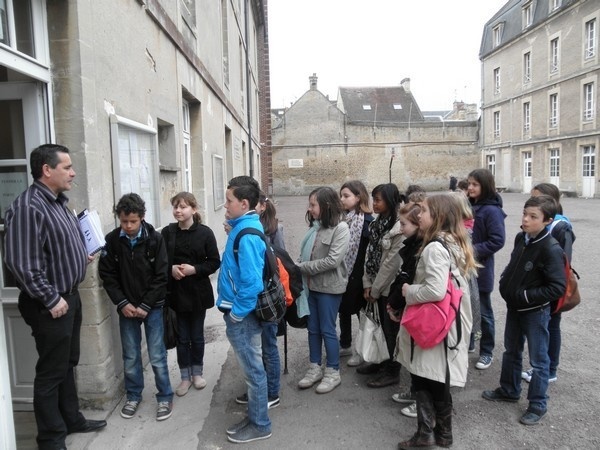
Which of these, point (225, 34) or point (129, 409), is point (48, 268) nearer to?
point (129, 409)

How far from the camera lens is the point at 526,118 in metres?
32.8

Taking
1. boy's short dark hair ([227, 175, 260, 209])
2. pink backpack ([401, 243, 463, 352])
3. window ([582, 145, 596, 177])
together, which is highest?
window ([582, 145, 596, 177])

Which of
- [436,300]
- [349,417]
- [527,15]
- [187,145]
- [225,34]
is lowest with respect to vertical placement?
[349,417]

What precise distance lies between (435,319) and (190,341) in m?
2.11

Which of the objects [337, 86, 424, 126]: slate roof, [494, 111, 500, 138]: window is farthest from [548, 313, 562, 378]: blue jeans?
[337, 86, 424, 126]: slate roof

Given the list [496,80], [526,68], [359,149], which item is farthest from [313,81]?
[526,68]

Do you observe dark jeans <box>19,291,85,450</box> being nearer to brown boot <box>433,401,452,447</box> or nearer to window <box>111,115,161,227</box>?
window <box>111,115,161,227</box>

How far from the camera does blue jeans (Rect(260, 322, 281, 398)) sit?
11.7 feet

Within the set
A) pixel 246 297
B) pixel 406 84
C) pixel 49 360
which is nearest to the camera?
pixel 49 360

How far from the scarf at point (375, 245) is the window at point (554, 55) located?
31.1m

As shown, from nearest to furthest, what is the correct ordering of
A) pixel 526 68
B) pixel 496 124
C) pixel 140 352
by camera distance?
pixel 140 352 < pixel 526 68 < pixel 496 124

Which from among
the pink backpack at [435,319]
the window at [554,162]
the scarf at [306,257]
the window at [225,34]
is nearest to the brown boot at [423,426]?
the pink backpack at [435,319]

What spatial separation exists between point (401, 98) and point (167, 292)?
44.0 metres

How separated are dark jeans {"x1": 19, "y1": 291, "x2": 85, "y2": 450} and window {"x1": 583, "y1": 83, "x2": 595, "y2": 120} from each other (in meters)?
30.7
